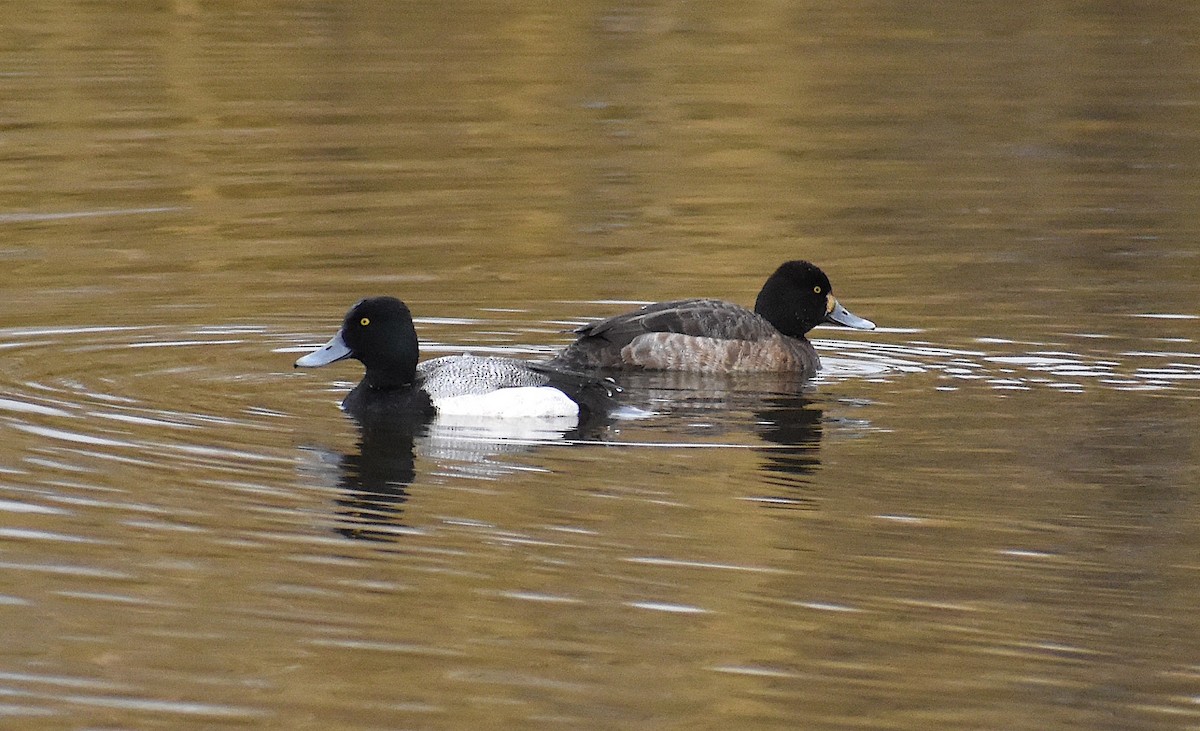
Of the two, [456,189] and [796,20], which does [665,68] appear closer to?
[796,20]

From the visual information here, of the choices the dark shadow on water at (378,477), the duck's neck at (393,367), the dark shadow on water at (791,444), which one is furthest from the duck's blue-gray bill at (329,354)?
the dark shadow on water at (791,444)

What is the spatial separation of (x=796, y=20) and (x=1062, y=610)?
22140 millimetres

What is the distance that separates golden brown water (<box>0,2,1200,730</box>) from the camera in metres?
7.01

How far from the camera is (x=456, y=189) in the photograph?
1922 centimetres

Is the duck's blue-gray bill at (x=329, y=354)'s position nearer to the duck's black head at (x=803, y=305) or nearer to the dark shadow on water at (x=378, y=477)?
the dark shadow on water at (x=378, y=477)

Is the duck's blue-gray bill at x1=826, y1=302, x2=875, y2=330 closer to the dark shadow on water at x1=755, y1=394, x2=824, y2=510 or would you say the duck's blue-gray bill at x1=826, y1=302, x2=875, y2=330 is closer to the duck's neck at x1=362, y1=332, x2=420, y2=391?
the dark shadow on water at x1=755, y1=394, x2=824, y2=510

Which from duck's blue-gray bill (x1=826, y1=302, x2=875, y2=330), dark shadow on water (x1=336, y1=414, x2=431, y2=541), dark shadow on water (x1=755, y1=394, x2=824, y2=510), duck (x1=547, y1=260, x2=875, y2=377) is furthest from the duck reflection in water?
duck's blue-gray bill (x1=826, y1=302, x2=875, y2=330)

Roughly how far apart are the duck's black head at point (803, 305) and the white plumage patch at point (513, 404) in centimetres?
261

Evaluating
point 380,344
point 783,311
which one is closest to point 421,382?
point 380,344

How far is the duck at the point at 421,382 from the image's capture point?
36.7 feet

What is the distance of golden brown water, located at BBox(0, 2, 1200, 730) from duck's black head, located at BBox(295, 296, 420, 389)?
0.37m

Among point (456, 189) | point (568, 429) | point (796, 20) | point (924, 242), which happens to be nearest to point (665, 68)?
point (796, 20)

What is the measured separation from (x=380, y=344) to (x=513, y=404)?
2.47ft

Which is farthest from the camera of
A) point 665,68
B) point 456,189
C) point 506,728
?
point 665,68
